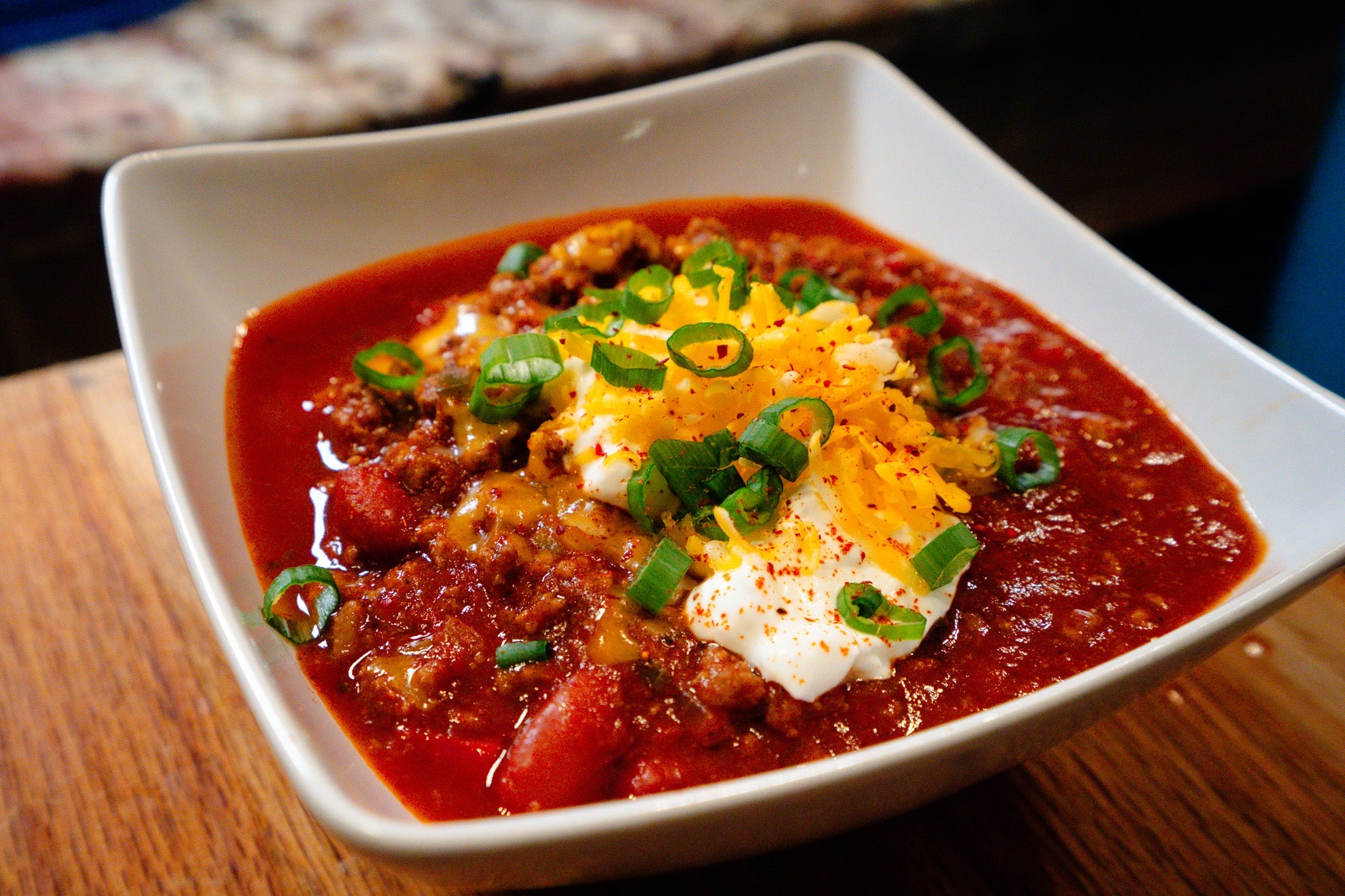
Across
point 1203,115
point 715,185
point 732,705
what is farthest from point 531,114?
point 1203,115

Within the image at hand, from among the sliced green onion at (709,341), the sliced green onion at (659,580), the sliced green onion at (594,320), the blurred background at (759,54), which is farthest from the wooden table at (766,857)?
the blurred background at (759,54)

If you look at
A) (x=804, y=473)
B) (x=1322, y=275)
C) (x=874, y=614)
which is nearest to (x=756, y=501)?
(x=804, y=473)

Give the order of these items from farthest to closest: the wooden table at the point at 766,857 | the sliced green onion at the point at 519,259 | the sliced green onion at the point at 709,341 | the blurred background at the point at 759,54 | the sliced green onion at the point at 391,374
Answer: the blurred background at the point at 759,54 < the sliced green onion at the point at 519,259 < the sliced green onion at the point at 391,374 < the sliced green onion at the point at 709,341 < the wooden table at the point at 766,857

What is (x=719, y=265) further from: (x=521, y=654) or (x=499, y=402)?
(x=521, y=654)

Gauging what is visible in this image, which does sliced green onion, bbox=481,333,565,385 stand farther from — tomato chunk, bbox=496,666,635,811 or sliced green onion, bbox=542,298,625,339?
tomato chunk, bbox=496,666,635,811

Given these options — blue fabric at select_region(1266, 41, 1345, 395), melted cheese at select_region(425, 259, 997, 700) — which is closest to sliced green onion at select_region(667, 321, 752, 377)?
melted cheese at select_region(425, 259, 997, 700)

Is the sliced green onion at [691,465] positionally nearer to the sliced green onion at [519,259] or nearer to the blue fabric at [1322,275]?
the sliced green onion at [519,259]

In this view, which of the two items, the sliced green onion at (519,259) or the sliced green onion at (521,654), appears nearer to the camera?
the sliced green onion at (521,654)
